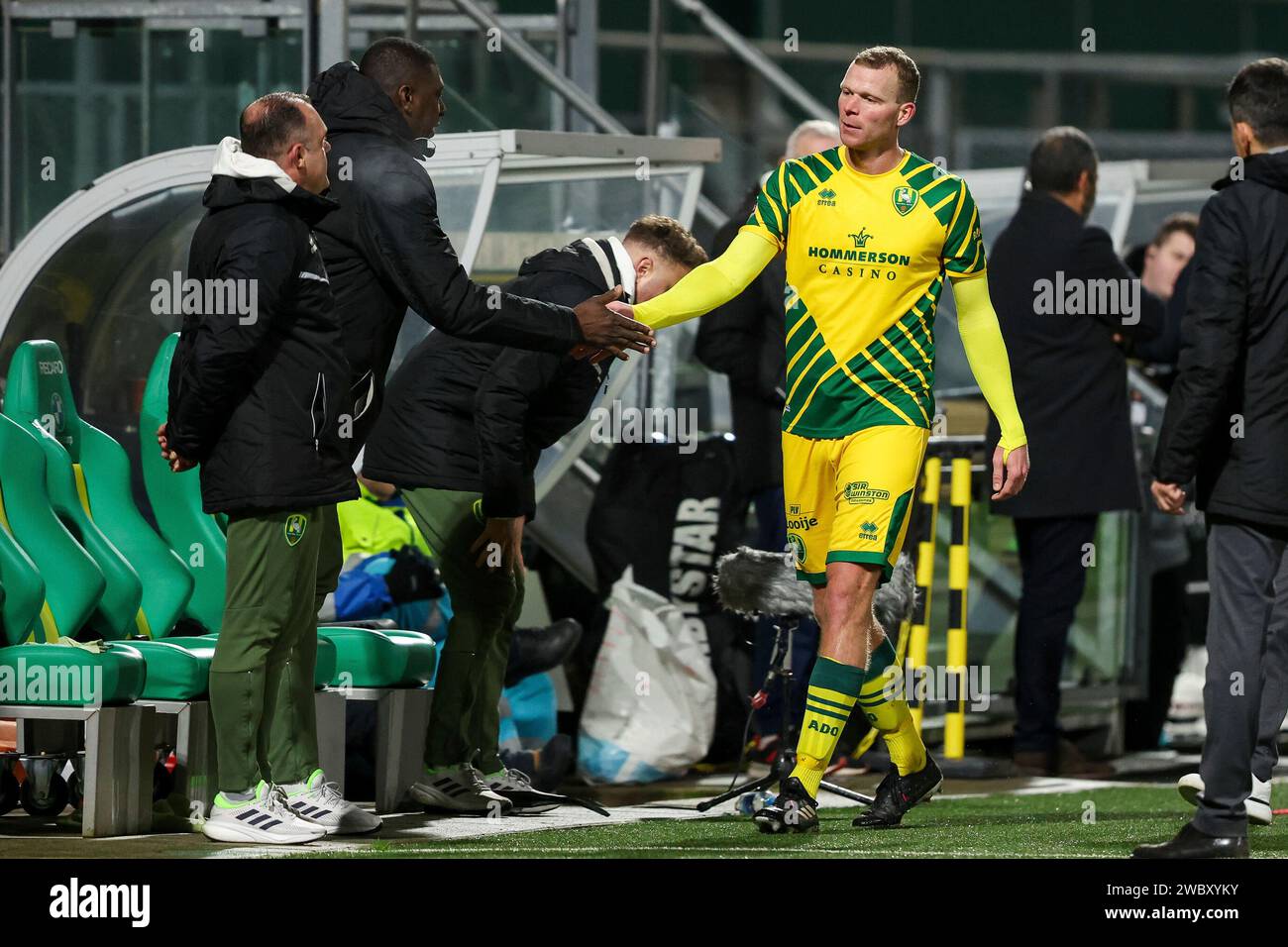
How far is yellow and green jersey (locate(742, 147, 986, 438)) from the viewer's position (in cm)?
652

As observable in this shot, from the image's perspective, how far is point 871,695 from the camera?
6.89m

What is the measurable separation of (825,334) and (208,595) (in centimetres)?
232

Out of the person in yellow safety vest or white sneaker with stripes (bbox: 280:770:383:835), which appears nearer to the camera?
white sneaker with stripes (bbox: 280:770:383:835)

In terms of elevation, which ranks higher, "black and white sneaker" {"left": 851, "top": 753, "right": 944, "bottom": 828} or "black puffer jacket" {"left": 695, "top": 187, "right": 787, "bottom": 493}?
"black puffer jacket" {"left": 695, "top": 187, "right": 787, "bottom": 493}

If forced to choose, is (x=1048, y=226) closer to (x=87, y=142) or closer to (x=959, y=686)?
(x=959, y=686)

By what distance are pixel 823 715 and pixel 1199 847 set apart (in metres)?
1.13

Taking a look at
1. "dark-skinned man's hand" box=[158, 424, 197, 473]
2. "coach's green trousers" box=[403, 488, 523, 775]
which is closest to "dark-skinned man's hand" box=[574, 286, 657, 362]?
"coach's green trousers" box=[403, 488, 523, 775]

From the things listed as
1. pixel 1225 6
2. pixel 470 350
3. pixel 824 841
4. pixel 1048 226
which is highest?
pixel 1225 6

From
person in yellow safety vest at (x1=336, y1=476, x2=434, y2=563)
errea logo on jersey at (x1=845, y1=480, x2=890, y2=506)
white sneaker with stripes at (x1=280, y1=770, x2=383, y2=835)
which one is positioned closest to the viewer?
white sneaker with stripes at (x1=280, y1=770, x2=383, y2=835)

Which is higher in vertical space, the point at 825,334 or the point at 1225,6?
the point at 1225,6
